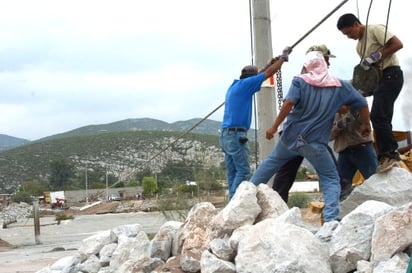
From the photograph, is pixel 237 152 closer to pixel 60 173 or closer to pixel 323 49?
pixel 323 49

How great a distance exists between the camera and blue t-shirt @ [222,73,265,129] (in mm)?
5934

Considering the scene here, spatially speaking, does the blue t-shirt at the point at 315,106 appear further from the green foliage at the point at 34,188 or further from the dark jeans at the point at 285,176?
the green foliage at the point at 34,188

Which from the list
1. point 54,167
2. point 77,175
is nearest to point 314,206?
point 54,167

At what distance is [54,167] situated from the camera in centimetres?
8681

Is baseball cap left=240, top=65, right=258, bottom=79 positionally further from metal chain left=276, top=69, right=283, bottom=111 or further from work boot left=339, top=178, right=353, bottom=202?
work boot left=339, top=178, right=353, bottom=202

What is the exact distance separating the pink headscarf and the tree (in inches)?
3285

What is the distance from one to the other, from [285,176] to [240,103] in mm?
818

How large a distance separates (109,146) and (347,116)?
9503 cm

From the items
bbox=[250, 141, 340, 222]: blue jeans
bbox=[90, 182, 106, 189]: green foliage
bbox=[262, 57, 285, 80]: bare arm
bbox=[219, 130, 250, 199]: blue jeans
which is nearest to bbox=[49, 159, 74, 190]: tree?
bbox=[90, 182, 106, 189]: green foliage

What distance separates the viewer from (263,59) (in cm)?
712

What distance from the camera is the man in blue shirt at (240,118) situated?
5.96 metres

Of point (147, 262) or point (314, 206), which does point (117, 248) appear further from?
point (314, 206)

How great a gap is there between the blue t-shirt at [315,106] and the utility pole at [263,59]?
2016 millimetres

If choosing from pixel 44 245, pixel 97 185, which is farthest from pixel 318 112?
pixel 97 185
